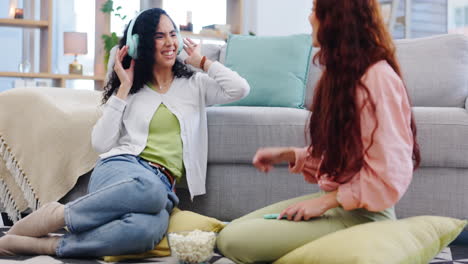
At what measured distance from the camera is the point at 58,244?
193 cm

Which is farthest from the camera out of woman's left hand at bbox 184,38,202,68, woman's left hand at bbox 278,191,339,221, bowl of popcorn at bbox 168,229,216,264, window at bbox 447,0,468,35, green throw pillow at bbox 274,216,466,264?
window at bbox 447,0,468,35

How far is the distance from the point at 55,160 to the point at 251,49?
1056 mm

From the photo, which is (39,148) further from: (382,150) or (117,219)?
(382,150)

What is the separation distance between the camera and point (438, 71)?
2.74 metres

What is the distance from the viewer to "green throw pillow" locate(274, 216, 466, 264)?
1303 mm

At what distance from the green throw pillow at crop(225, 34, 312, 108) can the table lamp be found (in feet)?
7.99

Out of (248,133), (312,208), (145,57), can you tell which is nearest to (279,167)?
(248,133)

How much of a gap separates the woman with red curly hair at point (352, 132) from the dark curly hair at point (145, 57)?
891 mm

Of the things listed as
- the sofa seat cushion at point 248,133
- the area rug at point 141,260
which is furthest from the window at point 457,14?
the area rug at point 141,260

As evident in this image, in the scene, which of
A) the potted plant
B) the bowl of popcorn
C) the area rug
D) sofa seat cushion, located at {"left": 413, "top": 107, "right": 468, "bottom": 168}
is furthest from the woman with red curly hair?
the potted plant

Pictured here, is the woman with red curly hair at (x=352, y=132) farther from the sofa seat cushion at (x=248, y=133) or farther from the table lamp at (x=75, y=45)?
the table lamp at (x=75, y=45)

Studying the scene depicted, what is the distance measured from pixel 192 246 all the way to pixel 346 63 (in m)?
0.69

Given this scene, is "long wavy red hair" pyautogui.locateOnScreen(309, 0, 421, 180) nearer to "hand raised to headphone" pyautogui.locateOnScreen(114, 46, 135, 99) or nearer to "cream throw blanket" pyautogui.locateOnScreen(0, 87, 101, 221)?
"hand raised to headphone" pyautogui.locateOnScreen(114, 46, 135, 99)

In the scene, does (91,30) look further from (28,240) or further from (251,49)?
(28,240)
